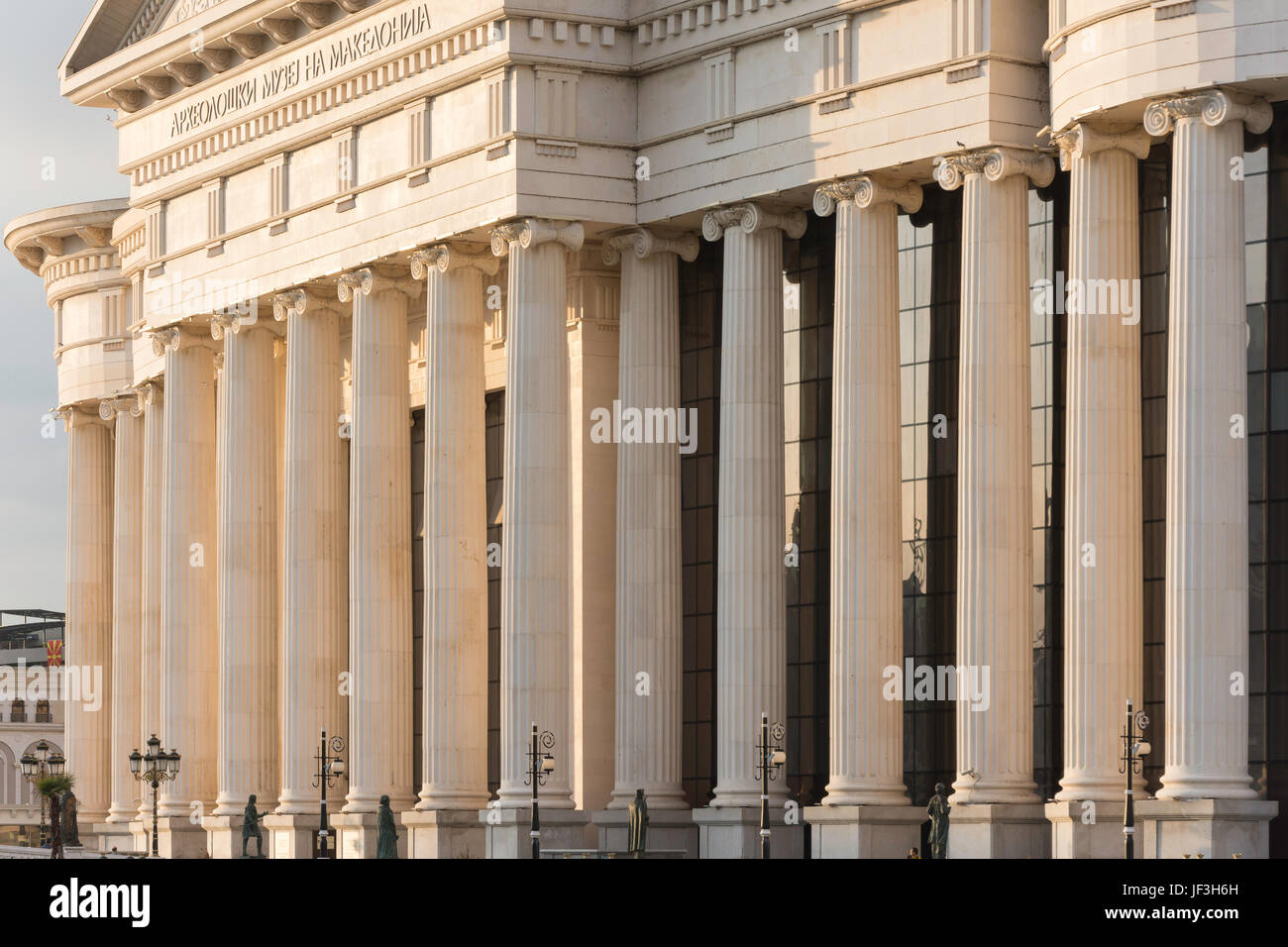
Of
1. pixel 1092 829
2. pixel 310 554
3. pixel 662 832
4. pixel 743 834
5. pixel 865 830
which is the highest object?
pixel 310 554

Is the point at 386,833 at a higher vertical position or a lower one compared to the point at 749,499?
lower

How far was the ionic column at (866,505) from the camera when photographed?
63.2 meters

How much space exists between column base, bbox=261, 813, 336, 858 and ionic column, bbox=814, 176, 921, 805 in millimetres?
19482

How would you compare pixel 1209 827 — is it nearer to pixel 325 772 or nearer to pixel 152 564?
pixel 325 772

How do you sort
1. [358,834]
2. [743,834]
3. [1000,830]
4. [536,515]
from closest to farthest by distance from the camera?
[1000,830], [743,834], [536,515], [358,834]

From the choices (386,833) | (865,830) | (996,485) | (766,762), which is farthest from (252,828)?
(996,485)

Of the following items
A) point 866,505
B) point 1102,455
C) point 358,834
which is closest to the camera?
point 1102,455

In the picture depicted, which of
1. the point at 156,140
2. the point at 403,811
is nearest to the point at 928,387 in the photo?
the point at 403,811

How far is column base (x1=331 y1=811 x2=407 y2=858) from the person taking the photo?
241 feet

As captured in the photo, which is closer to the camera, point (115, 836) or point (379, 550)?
point (379, 550)

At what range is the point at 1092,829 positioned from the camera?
188 feet

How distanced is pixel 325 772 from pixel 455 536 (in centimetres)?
719

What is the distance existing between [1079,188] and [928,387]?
9811mm
